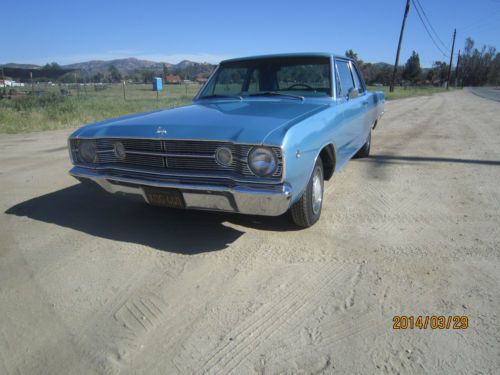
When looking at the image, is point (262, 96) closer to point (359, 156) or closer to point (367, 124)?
point (367, 124)

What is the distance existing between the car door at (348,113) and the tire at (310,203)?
25.4 inches

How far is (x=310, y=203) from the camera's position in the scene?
Result: 3.36m

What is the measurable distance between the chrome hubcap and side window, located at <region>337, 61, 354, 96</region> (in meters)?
1.33

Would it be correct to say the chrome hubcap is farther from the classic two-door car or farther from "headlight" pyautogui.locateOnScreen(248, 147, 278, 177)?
"headlight" pyautogui.locateOnScreen(248, 147, 278, 177)

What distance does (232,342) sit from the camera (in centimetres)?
211

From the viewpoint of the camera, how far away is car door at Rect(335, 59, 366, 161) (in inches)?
167

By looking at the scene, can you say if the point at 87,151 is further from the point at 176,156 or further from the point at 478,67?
the point at 478,67

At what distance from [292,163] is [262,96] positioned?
5.68 ft

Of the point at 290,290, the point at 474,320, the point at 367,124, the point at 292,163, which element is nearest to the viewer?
the point at 474,320

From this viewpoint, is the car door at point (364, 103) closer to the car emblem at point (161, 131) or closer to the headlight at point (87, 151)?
the car emblem at point (161, 131)

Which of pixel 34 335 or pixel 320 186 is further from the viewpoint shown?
pixel 320 186

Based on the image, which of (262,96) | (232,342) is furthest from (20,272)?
(262,96)

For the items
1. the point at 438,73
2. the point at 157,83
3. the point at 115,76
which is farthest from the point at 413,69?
the point at 157,83
